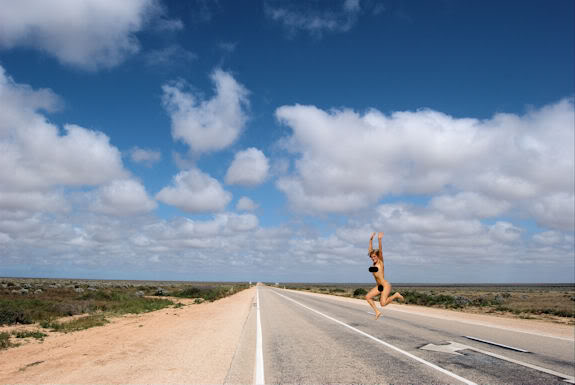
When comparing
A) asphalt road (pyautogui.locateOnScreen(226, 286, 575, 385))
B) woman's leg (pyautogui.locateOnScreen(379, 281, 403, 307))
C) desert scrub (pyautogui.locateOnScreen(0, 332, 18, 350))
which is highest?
woman's leg (pyautogui.locateOnScreen(379, 281, 403, 307))

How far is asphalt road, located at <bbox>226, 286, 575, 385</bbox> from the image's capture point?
9.03 meters

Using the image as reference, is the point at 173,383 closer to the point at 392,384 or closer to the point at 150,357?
the point at 150,357

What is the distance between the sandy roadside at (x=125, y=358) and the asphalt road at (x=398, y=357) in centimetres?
80

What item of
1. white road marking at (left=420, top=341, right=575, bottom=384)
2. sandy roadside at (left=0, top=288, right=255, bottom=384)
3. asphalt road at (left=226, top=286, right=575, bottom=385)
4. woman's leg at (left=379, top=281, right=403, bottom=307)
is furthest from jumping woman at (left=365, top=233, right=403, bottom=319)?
white road marking at (left=420, top=341, right=575, bottom=384)

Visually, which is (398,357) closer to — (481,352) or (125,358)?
(481,352)

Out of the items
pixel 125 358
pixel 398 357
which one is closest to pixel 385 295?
pixel 398 357

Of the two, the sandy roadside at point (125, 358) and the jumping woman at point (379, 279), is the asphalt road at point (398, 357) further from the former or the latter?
the jumping woman at point (379, 279)

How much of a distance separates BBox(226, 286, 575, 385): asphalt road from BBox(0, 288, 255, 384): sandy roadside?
798mm

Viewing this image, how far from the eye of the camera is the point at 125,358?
1166cm

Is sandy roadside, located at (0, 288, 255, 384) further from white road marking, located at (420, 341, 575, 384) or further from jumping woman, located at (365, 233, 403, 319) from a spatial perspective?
jumping woman, located at (365, 233, 403, 319)

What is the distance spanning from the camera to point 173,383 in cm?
859

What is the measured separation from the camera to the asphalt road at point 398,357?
903cm

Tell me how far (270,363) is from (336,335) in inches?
240

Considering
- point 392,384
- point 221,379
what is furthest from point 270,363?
point 392,384
